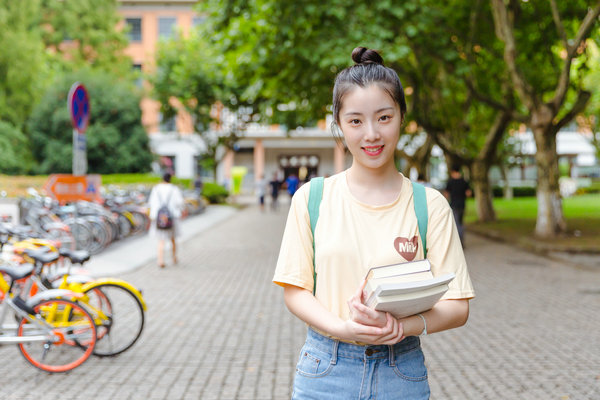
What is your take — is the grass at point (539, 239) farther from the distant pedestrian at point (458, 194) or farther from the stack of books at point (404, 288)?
the stack of books at point (404, 288)

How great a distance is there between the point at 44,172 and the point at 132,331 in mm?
28101

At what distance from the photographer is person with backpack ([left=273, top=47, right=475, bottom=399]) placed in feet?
6.03

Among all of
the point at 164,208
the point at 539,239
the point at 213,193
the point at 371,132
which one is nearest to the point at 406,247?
the point at 371,132

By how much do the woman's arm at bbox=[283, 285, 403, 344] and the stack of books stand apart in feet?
0.10

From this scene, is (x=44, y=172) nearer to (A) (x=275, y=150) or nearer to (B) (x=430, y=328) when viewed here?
(A) (x=275, y=150)

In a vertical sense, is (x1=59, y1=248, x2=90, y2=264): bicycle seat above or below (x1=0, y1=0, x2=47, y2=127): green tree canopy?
below

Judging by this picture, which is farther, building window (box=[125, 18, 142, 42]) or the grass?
building window (box=[125, 18, 142, 42])

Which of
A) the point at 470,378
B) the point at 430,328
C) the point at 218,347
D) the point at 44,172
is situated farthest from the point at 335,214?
the point at 44,172

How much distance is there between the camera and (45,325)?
5.18 metres

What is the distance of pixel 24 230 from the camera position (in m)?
8.43

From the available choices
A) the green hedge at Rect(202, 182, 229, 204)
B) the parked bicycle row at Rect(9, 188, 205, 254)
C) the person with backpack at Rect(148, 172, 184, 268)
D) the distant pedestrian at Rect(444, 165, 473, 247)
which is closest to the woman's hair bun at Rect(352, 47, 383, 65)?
the person with backpack at Rect(148, 172, 184, 268)

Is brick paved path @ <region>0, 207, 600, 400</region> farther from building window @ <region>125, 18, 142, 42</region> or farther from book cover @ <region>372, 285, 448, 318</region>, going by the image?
building window @ <region>125, 18, 142, 42</region>

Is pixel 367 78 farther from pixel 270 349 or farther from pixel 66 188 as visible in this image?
pixel 66 188

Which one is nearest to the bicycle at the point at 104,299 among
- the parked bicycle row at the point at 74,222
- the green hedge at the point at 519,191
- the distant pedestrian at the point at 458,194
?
the parked bicycle row at the point at 74,222
